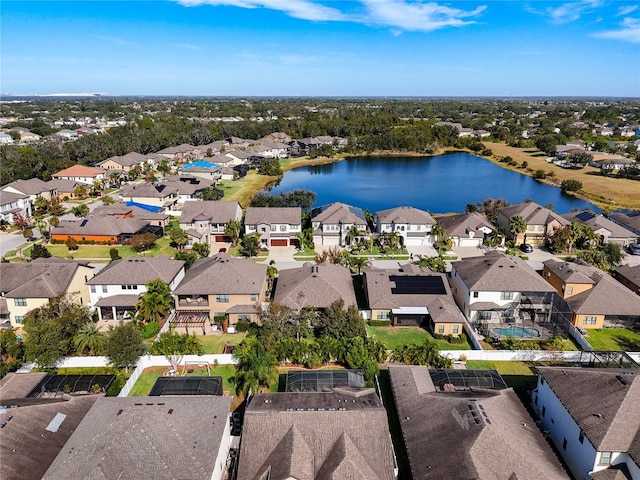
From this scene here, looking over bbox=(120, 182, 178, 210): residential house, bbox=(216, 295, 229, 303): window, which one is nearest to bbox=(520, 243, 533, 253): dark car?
bbox=(216, 295, 229, 303): window

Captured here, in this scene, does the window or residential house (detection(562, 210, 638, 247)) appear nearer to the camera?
the window

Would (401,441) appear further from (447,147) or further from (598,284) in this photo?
(447,147)

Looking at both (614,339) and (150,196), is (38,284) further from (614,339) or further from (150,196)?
(614,339)

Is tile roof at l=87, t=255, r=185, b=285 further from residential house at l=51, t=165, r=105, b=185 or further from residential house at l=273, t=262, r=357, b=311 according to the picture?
residential house at l=51, t=165, r=105, b=185

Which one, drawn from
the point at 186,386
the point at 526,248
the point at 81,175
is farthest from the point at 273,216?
the point at 81,175

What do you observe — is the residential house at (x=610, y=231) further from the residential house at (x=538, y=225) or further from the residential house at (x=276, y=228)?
the residential house at (x=276, y=228)

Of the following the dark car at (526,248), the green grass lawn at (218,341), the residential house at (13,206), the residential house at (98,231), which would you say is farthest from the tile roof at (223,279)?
the residential house at (13,206)
